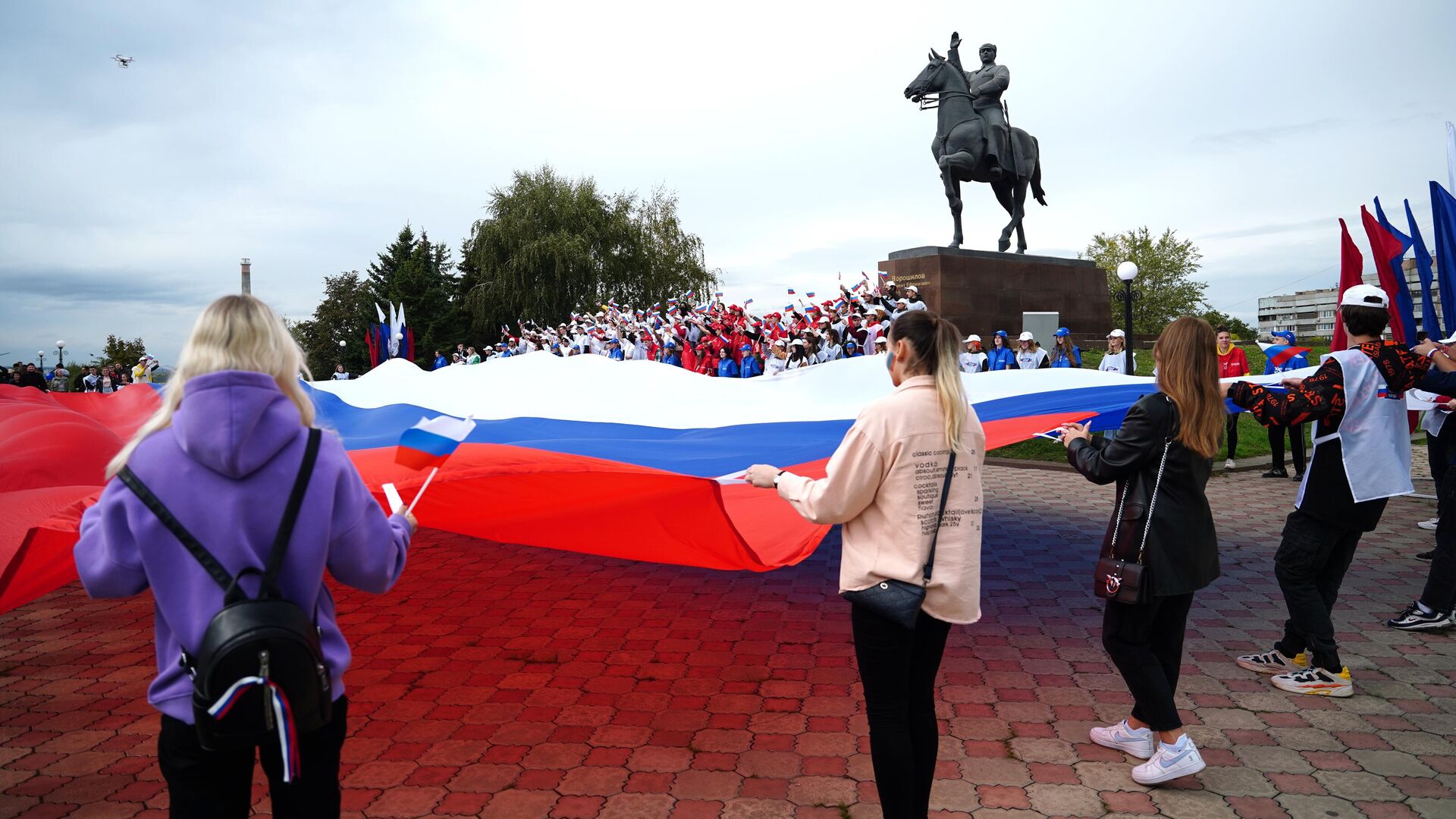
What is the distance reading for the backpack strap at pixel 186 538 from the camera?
1.62m

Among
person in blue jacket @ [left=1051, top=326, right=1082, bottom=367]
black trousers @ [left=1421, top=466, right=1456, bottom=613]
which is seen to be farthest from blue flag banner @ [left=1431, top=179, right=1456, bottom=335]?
→ person in blue jacket @ [left=1051, top=326, right=1082, bottom=367]

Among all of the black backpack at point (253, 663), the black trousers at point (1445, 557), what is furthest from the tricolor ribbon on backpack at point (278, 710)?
the black trousers at point (1445, 557)

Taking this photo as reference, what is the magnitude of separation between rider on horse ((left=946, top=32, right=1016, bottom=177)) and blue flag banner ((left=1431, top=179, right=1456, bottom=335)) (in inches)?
533

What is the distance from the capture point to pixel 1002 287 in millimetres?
18906

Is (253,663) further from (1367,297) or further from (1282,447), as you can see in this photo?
(1282,447)

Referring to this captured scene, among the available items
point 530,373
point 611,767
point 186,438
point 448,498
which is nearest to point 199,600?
point 186,438

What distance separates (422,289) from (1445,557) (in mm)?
48565

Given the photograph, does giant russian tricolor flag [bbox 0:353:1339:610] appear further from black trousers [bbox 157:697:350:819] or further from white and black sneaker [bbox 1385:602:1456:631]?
white and black sneaker [bbox 1385:602:1456:631]

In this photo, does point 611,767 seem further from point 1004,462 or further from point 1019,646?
point 1004,462

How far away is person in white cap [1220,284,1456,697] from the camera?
3.80m

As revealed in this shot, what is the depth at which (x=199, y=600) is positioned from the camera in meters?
1.64

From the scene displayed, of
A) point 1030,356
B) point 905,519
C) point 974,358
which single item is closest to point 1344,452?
point 905,519

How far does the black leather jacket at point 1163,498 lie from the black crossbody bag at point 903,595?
95cm

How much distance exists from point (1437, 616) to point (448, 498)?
5.24 metres
